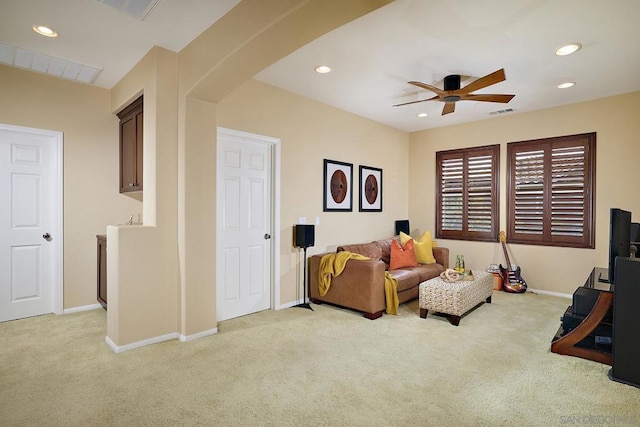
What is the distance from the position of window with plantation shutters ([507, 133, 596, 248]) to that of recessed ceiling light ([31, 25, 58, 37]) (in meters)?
5.96

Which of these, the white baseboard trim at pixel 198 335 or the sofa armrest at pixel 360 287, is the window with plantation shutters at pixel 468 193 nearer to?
the sofa armrest at pixel 360 287

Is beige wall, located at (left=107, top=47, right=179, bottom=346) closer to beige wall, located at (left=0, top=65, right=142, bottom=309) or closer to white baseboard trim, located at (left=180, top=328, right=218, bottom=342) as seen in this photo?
white baseboard trim, located at (left=180, top=328, right=218, bottom=342)

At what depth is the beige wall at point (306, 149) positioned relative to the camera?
13.5 feet

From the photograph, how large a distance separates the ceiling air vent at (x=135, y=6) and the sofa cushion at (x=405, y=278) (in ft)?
12.0

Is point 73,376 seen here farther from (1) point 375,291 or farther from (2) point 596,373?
(2) point 596,373

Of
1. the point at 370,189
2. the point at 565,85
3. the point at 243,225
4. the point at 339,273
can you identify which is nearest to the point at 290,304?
the point at 339,273

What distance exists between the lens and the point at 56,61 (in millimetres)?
3543

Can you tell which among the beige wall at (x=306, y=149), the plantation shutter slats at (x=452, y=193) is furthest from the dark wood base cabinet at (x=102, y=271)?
the plantation shutter slats at (x=452, y=193)

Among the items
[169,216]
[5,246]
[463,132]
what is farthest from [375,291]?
[5,246]

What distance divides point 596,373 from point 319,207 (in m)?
3.34

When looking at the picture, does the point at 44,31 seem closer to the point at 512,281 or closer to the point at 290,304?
the point at 290,304

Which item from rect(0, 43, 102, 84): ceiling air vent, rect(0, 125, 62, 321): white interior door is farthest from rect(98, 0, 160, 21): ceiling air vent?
rect(0, 125, 62, 321): white interior door

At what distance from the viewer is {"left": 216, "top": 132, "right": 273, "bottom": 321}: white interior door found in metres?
3.91

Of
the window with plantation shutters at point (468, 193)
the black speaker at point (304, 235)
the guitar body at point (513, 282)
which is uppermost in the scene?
the window with plantation shutters at point (468, 193)
